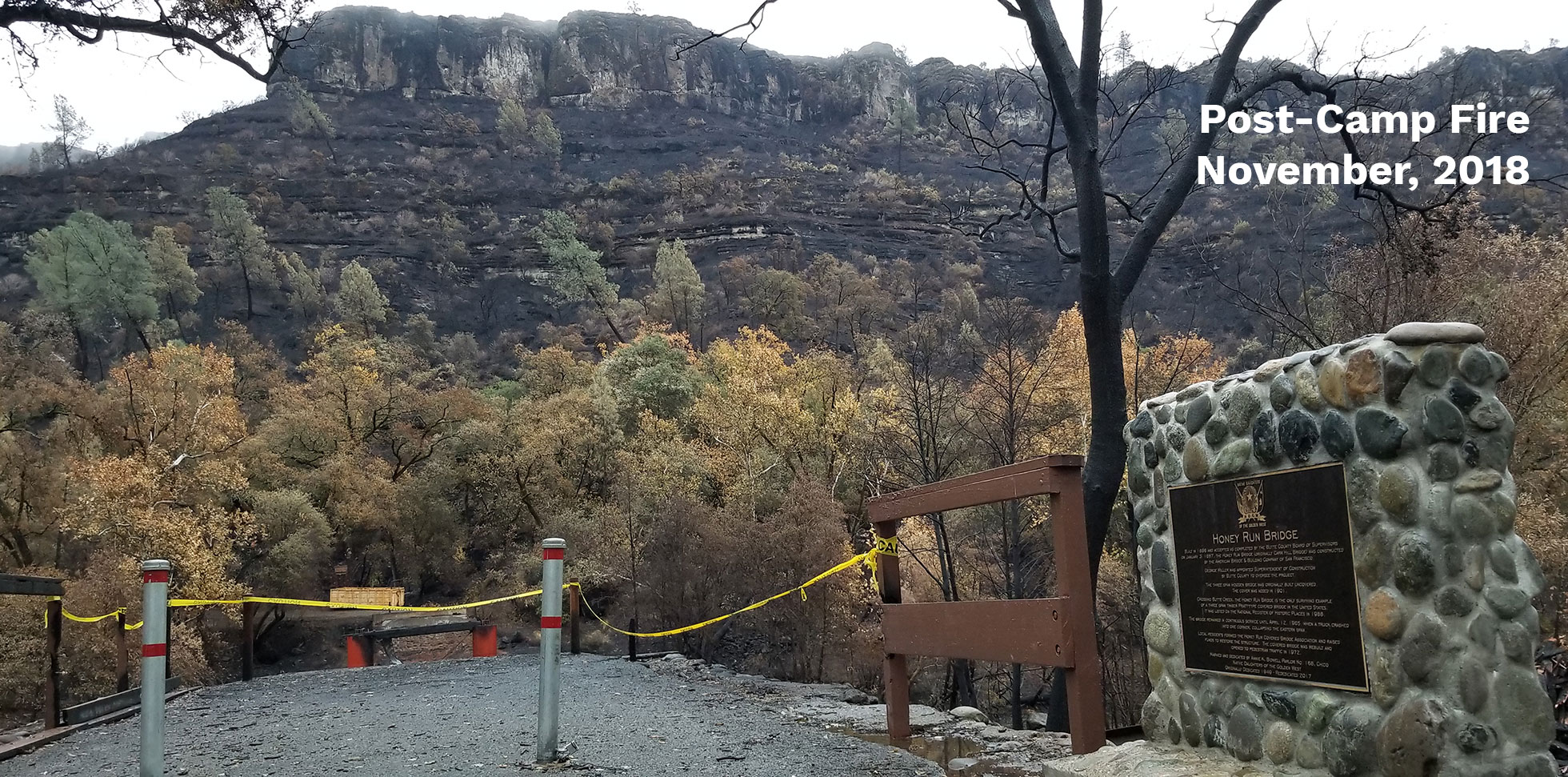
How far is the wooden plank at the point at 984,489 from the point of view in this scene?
509 cm

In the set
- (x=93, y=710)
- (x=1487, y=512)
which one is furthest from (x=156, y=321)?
(x=1487, y=512)

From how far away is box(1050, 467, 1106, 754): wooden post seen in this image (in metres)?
5.02

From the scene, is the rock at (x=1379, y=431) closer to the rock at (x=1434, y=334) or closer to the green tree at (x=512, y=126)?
the rock at (x=1434, y=334)

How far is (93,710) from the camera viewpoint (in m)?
8.94

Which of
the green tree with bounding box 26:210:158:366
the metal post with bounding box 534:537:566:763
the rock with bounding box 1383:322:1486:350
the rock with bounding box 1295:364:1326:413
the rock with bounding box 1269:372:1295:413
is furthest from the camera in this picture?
the green tree with bounding box 26:210:158:366

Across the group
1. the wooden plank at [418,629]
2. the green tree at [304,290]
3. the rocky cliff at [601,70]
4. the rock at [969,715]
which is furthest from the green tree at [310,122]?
the rock at [969,715]

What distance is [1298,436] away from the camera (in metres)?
4.29

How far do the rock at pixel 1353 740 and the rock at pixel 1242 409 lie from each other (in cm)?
133

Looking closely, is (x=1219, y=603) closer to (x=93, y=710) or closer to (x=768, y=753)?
(x=768, y=753)

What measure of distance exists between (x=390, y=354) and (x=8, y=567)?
116 ft

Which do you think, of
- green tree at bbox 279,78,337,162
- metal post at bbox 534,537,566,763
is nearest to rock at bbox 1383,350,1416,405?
metal post at bbox 534,537,566,763

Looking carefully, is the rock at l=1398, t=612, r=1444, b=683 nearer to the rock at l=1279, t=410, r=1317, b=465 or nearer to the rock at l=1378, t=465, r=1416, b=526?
the rock at l=1378, t=465, r=1416, b=526

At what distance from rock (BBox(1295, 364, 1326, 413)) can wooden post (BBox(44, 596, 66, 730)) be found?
952 centimetres

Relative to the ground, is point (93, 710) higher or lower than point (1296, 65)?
lower
